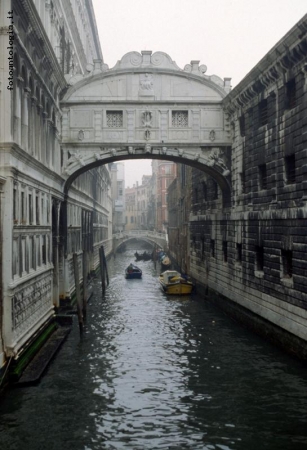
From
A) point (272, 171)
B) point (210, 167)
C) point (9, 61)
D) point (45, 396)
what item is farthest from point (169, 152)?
point (45, 396)

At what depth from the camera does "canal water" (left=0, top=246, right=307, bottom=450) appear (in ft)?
32.2

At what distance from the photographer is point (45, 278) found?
17547 millimetres

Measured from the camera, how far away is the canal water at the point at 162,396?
982 cm

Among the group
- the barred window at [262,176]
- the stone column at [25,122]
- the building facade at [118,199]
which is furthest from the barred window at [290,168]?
the building facade at [118,199]

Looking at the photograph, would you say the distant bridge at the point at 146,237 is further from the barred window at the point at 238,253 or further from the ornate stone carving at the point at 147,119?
the barred window at the point at 238,253

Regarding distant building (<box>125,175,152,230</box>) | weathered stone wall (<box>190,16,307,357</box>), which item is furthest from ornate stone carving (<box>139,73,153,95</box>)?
distant building (<box>125,175,152,230</box>)

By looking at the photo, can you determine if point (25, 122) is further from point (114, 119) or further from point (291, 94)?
point (114, 119)

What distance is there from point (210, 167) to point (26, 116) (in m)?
9.74

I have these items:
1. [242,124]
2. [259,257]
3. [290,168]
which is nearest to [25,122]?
[290,168]

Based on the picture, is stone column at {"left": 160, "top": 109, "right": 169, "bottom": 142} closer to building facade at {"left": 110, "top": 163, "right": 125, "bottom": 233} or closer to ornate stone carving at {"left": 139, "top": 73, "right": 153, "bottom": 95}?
ornate stone carving at {"left": 139, "top": 73, "right": 153, "bottom": 95}

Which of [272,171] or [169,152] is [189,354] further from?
[169,152]

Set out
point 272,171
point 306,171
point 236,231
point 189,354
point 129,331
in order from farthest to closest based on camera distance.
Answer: point 236,231 < point 129,331 < point 272,171 < point 189,354 < point 306,171

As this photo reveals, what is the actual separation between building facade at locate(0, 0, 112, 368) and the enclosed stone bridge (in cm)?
73

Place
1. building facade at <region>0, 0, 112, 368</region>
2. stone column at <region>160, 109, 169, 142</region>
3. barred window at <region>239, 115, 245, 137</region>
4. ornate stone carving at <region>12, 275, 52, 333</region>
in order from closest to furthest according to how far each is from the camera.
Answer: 1. building facade at <region>0, 0, 112, 368</region>
2. ornate stone carving at <region>12, 275, 52, 333</region>
3. barred window at <region>239, 115, 245, 137</region>
4. stone column at <region>160, 109, 169, 142</region>
